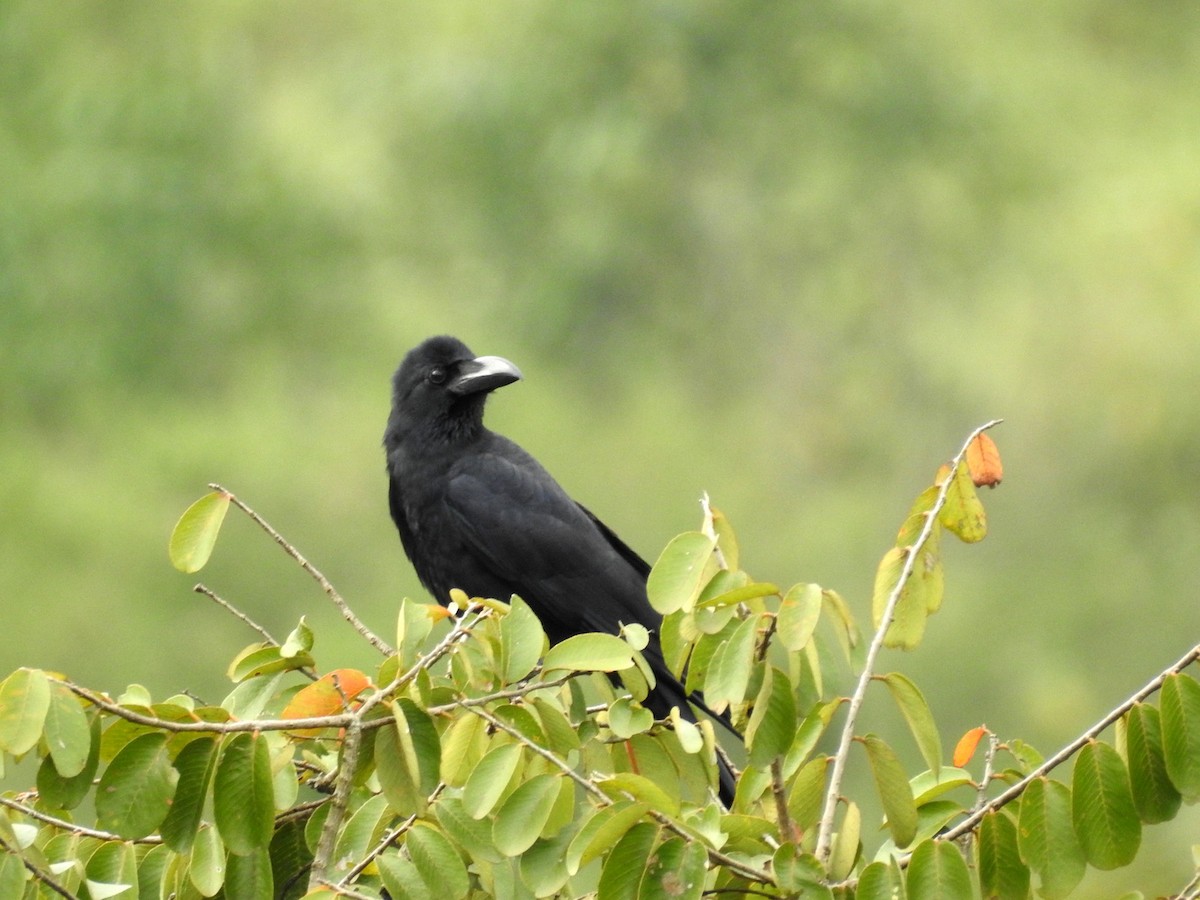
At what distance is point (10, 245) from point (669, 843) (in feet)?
68.6

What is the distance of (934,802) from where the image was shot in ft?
8.65

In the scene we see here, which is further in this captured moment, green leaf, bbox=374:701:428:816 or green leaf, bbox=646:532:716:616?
green leaf, bbox=646:532:716:616

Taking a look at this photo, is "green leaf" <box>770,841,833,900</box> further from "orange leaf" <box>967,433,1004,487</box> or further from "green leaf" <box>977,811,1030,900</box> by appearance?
"orange leaf" <box>967,433,1004,487</box>

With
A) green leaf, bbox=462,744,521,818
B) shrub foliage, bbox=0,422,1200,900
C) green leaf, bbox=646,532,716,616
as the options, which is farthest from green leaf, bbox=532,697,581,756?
green leaf, bbox=646,532,716,616

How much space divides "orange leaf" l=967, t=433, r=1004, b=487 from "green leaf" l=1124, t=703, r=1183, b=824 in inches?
21.6

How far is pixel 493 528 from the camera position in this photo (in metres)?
5.17

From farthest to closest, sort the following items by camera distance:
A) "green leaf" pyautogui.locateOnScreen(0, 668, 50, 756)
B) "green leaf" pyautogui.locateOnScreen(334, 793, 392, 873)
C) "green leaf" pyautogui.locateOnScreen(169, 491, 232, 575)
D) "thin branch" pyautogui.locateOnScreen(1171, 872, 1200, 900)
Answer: "green leaf" pyautogui.locateOnScreen(169, 491, 232, 575) < "green leaf" pyautogui.locateOnScreen(334, 793, 392, 873) < "thin branch" pyautogui.locateOnScreen(1171, 872, 1200, 900) < "green leaf" pyautogui.locateOnScreen(0, 668, 50, 756)

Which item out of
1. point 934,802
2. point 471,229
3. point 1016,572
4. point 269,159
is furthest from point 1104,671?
point 934,802

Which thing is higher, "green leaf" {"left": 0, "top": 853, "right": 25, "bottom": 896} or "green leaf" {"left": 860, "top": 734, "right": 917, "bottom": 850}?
"green leaf" {"left": 860, "top": 734, "right": 917, "bottom": 850}

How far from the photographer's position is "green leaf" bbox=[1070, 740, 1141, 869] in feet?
7.66

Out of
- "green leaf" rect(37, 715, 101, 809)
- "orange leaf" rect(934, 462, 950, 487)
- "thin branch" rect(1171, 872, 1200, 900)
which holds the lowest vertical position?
"green leaf" rect(37, 715, 101, 809)

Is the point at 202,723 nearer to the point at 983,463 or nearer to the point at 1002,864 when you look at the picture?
the point at 1002,864

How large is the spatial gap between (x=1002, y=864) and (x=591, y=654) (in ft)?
2.11

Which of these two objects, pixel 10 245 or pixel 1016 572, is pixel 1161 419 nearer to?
pixel 1016 572
